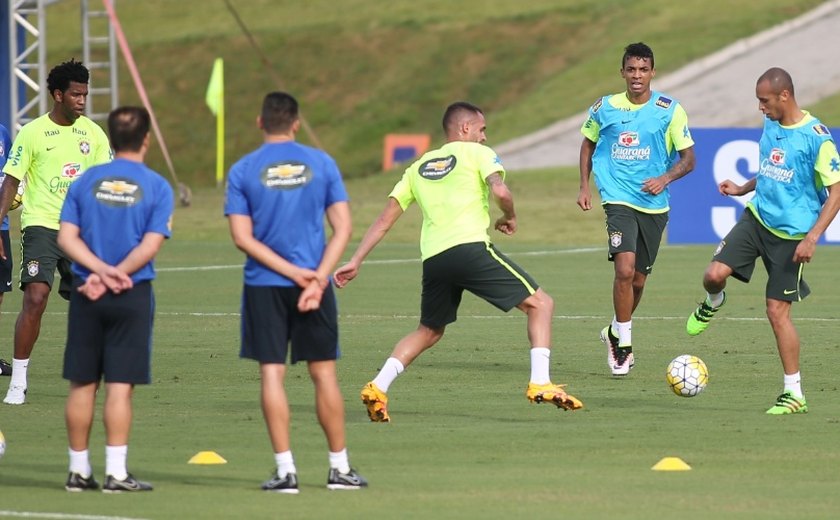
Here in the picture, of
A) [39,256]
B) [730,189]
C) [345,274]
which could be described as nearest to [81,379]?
[345,274]

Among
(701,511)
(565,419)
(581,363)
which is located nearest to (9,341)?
(581,363)

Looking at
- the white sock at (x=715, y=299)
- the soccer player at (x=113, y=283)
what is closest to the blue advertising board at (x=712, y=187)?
the white sock at (x=715, y=299)

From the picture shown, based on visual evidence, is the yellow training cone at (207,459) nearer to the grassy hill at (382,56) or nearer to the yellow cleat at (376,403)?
the yellow cleat at (376,403)

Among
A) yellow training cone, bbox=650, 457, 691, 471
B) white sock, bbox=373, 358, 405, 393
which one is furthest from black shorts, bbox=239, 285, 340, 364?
white sock, bbox=373, 358, 405, 393

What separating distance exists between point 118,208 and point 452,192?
9.71 ft

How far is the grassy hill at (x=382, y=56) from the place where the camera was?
56356mm

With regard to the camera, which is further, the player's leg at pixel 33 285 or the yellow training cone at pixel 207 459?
the player's leg at pixel 33 285

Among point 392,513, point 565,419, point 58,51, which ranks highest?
point 58,51

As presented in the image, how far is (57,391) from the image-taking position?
1216 centimetres

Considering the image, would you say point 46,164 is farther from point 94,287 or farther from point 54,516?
point 54,516

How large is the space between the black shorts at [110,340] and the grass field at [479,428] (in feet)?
1.91

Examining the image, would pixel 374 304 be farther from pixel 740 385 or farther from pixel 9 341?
pixel 740 385

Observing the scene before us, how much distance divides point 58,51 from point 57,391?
60158 millimetres

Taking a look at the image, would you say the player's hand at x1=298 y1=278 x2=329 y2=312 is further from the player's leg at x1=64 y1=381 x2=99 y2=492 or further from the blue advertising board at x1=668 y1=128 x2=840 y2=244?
the blue advertising board at x1=668 y1=128 x2=840 y2=244
